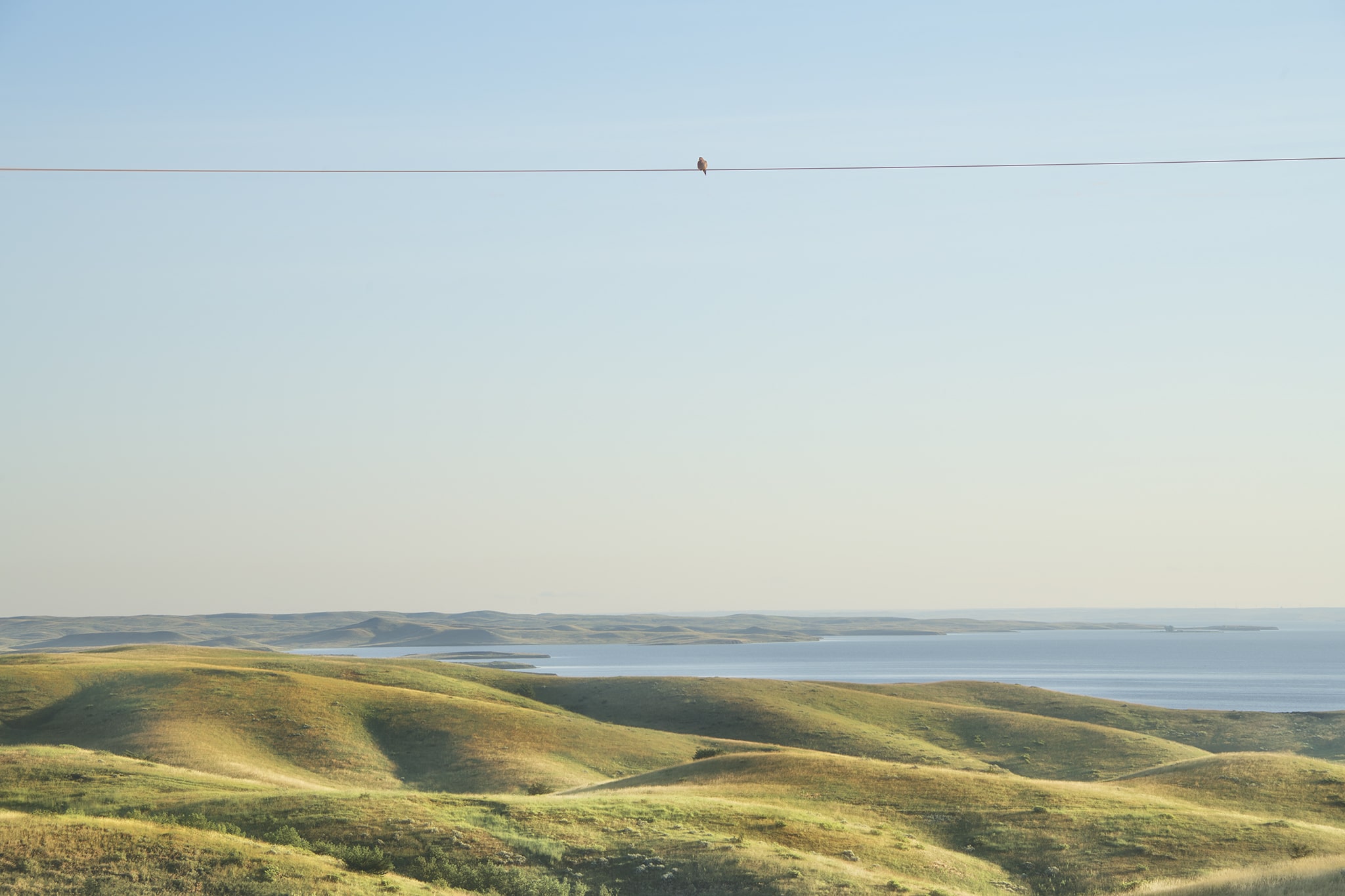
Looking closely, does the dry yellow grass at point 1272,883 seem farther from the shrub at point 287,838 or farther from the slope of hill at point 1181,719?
the slope of hill at point 1181,719

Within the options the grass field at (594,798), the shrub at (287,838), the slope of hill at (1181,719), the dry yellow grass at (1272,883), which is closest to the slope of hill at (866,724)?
the grass field at (594,798)

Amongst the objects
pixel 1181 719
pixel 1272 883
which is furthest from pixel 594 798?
pixel 1181 719

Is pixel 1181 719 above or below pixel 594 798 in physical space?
below

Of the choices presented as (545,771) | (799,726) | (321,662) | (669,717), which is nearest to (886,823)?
(545,771)

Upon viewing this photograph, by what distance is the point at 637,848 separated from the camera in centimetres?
3353

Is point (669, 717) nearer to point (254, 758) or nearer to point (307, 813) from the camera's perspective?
point (254, 758)

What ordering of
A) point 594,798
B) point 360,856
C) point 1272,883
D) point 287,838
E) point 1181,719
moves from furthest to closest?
point 1181,719 → point 594,798 → point 287,838 → point 360,856 → point 1272,883

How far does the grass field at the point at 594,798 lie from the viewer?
98.2 ft

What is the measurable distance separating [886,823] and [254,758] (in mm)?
42888

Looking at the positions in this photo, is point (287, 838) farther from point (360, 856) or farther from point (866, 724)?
point (866, 724)

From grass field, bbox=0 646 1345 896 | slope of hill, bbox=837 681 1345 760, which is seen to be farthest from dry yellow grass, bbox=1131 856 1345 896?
slope of hill, bbox=837 681 1345 760

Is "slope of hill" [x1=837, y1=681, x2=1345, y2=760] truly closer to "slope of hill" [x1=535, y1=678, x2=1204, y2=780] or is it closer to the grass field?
the grass field

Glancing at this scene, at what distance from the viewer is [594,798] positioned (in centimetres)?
4253

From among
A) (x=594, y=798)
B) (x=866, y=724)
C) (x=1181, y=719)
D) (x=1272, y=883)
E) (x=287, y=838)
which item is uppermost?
(x=1272, y=883)
